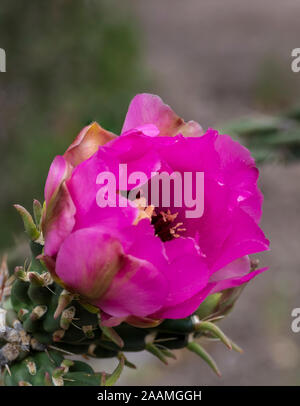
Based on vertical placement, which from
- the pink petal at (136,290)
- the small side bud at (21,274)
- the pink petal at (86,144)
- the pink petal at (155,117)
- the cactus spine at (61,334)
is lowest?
the cactus spine at (61,334)

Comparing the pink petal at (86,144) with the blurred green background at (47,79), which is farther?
the blurred green background at (47,79)

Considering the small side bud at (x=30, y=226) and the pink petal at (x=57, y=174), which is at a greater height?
the pink petal at (x=57, y=174)

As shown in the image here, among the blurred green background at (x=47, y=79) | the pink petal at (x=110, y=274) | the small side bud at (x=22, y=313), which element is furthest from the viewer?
the blurred green background at (x=47, y=79)

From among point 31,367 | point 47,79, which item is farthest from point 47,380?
point 47,79

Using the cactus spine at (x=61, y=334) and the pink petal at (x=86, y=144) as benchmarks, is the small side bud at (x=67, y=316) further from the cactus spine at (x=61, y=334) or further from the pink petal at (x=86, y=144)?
the pink petal at (x=86, y=144)

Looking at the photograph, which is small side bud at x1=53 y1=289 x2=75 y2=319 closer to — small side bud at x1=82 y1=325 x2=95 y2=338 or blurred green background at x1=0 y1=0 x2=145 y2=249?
small side bud at x1=82 y1=325 x2=95 y2=338

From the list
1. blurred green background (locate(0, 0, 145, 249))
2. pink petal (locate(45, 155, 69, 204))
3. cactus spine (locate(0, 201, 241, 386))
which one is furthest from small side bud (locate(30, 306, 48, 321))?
blurred green background (locate(0, 0, 145, 249))

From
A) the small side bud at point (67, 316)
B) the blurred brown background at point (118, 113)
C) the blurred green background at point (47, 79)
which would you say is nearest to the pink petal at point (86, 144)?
the small side bud at point (67, 316)

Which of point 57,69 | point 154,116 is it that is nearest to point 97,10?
point 57,69
